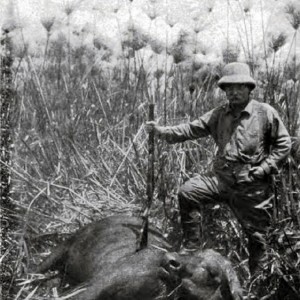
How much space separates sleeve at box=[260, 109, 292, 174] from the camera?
4645 millimetres

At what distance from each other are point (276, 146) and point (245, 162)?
0.25 metres

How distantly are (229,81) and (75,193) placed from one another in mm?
1735

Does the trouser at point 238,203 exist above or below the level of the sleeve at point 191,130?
below

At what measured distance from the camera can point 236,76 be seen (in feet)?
15.4

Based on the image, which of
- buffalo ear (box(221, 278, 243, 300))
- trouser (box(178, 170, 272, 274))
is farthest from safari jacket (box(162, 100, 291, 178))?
buffalo ear (box(221, 278, 243, 300))

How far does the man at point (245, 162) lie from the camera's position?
4703 mm

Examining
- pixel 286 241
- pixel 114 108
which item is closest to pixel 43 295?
pixel 286 241

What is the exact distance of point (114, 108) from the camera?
6961 mm

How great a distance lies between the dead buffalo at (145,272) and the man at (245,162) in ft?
1.67

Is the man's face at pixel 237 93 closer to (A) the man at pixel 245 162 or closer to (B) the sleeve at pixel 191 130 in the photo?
(A) the man at pixel 245 162

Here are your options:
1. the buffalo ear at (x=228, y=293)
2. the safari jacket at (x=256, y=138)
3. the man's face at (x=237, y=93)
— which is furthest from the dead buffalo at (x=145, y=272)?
the man's face at (x=237, y=93)

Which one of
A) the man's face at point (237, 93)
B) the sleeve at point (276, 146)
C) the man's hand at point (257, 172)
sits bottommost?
the man's hand at point (257, 172)

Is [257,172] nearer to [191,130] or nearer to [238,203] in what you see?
[238,203]

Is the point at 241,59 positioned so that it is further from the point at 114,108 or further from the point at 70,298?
the point at 70,298
